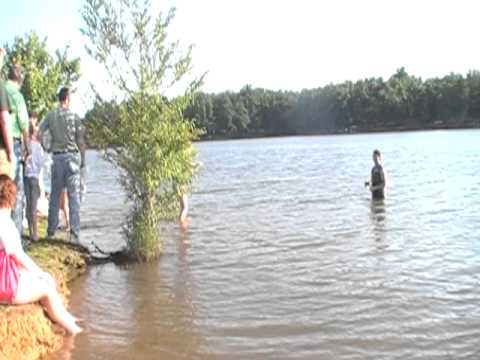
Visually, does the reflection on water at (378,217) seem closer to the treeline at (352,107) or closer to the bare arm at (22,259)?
the bare arm at (22,259)

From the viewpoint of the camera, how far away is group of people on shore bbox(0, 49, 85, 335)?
671cm

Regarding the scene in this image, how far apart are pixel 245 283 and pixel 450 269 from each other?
325cm

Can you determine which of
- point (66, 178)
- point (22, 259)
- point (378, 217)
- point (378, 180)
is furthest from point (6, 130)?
point (378, 180)

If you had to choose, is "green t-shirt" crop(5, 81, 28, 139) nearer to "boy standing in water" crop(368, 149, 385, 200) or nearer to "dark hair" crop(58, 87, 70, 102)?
"dark hair" crop(58, 87, 70, 102)

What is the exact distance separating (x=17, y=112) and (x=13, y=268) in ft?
10.2

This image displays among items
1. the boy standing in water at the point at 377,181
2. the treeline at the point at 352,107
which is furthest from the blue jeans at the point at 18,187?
the treeline at the point at 352,107

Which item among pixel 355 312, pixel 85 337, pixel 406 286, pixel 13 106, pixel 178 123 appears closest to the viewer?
pixel 85 337

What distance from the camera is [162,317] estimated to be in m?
8.48

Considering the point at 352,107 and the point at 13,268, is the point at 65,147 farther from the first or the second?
the point at 352,107

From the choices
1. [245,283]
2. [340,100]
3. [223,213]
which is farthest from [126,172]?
[340,100]

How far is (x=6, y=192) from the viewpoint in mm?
6734

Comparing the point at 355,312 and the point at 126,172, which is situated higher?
the point at 126,172

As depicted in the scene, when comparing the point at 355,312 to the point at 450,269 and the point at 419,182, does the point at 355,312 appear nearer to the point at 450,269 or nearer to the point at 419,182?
the point at 450,269

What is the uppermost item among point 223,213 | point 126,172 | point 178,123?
point 178,123
